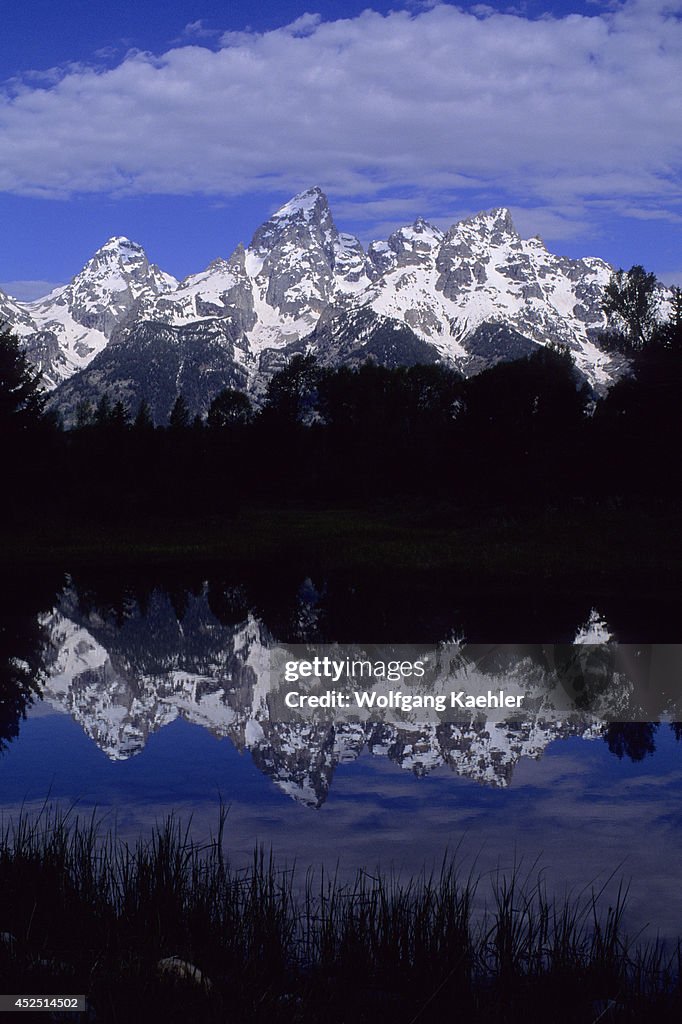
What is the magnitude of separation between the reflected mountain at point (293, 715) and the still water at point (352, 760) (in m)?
0.06

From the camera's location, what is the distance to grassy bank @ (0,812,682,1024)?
666 cm

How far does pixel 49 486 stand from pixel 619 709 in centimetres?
5357

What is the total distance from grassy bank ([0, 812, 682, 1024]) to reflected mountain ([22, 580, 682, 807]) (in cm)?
446

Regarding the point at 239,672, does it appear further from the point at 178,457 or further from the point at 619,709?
the point at 178,457

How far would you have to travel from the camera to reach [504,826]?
11.5 meters

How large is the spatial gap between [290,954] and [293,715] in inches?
362

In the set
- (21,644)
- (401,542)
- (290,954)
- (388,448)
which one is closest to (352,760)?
(290,954)

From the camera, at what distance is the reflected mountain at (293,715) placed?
14.9 m

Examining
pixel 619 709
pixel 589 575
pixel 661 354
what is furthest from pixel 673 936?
pixel 661 354

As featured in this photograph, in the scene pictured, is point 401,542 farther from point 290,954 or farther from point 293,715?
point 290,954

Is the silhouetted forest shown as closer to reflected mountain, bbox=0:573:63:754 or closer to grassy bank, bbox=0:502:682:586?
grassy bank, bbox=0:502:682:586

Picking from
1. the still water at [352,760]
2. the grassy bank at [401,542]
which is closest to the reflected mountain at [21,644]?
the still water at [352,760]

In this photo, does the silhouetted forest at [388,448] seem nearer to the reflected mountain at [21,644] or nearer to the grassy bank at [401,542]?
the grassy bank at [401,542]

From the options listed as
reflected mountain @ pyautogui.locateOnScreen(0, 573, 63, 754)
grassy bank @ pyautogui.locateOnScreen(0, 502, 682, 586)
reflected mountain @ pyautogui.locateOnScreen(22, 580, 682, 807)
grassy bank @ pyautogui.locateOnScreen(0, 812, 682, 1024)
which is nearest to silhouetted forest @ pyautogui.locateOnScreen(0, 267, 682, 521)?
grassy bank @ pyautogui.locateOnScreen(0, 502, 682, 586)
